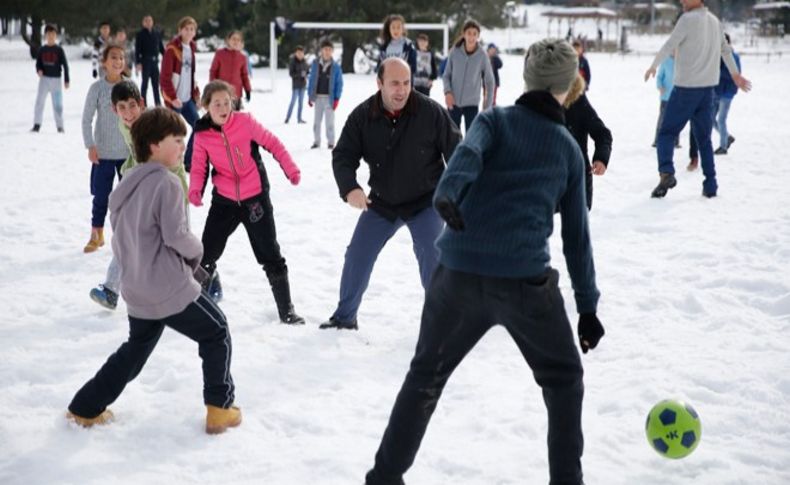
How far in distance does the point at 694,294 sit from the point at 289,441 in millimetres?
3399

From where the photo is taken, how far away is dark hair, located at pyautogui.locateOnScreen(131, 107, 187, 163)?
12.3 feet

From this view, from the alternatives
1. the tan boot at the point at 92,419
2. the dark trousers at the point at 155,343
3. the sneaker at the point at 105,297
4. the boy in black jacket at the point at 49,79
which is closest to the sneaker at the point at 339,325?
the sneaker at the point at 105,297

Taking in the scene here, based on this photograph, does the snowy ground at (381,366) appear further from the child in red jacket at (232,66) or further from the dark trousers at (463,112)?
the child in red jacket at (232,66)

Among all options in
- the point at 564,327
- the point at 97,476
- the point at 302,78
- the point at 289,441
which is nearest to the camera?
the point at 564,327

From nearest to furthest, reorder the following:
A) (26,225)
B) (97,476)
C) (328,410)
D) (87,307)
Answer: (97,476) < (328,410) < (87,307) < (26,225)

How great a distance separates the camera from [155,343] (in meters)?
3.88

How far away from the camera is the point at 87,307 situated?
19.2 feet

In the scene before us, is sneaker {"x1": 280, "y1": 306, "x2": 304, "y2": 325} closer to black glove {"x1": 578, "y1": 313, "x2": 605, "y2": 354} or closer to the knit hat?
black glove {"x1": 578, "y1": 313, "x2": 605, "y2": 354}

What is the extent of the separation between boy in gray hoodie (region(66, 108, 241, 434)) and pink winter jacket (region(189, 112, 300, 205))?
4.63ft

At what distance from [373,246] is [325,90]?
9074 millimetres

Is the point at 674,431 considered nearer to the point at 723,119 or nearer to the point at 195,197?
the point at 195,197

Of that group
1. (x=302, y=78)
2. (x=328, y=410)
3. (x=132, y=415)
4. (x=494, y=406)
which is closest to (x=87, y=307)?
(x=132, y=415)

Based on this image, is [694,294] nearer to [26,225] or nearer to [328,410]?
[328,410]

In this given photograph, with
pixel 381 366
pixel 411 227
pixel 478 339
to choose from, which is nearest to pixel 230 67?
pixel 411 227
